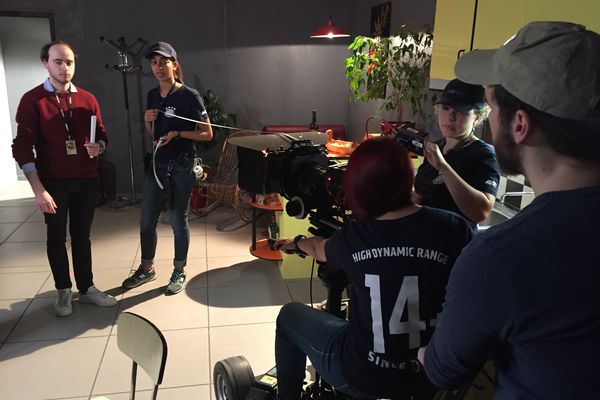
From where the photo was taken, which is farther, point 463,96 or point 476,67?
point 463,96

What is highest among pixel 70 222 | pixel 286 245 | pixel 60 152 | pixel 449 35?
pixel 449 35

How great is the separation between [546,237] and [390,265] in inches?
21.4

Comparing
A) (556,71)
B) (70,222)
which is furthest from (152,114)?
(556,71)

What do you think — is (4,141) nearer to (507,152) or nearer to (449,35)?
(449,35)

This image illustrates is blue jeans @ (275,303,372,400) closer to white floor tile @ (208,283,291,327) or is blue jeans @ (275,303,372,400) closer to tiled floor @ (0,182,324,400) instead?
tiled floor @ (0,182,324,400)

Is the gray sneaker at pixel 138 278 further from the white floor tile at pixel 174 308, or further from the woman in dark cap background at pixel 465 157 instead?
the woman in dark cap background at pixel 465 157

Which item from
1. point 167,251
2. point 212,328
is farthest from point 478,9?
point 167,251

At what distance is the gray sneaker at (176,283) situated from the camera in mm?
3164

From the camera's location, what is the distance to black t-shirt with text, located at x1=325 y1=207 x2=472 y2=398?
3.94ft

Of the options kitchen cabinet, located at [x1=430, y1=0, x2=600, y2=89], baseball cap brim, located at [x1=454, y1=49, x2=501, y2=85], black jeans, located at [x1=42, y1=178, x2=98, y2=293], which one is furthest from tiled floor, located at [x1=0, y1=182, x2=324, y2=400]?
baseball cap brim, located at [x1=454, y1=49, x2=501, y2=85]

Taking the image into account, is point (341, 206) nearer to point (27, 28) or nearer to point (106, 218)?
point (106, 218)

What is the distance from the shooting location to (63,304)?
286 centimetres

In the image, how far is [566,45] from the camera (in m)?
0.70

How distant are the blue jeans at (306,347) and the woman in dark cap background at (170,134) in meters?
A: 1.54
